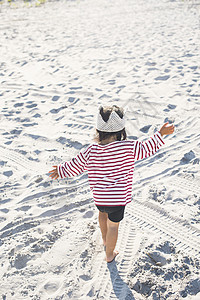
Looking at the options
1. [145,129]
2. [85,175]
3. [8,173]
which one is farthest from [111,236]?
[145,129]

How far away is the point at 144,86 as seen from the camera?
5.12 meters

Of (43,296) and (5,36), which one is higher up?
(5,36)

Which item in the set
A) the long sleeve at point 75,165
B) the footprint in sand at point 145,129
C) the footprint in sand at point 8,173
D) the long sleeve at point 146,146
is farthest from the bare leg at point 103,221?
the footprint in sand at point 145,129

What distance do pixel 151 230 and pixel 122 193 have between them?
74 centimetres

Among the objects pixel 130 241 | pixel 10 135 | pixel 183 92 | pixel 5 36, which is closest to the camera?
pixel 130 241

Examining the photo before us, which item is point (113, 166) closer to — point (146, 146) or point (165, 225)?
point (146, 146)

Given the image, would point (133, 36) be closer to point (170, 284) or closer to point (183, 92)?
point (183, 92)

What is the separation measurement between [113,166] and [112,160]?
39 millimetres

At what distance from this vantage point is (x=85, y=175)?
316 cm

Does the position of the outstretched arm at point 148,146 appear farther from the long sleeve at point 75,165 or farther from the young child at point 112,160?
the long sleeve at point 75,165

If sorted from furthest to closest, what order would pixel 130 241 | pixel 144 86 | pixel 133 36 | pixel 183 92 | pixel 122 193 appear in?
pixel 133 36
pixel 144 86
pixel 183 92
pixel 130 241
pixel 122 193

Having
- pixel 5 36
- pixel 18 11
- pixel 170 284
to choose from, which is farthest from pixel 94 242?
pixel 18 11

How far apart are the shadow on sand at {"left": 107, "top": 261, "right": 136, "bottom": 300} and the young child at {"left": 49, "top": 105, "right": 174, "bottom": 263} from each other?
35 centimetres

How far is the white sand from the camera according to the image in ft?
6.86
